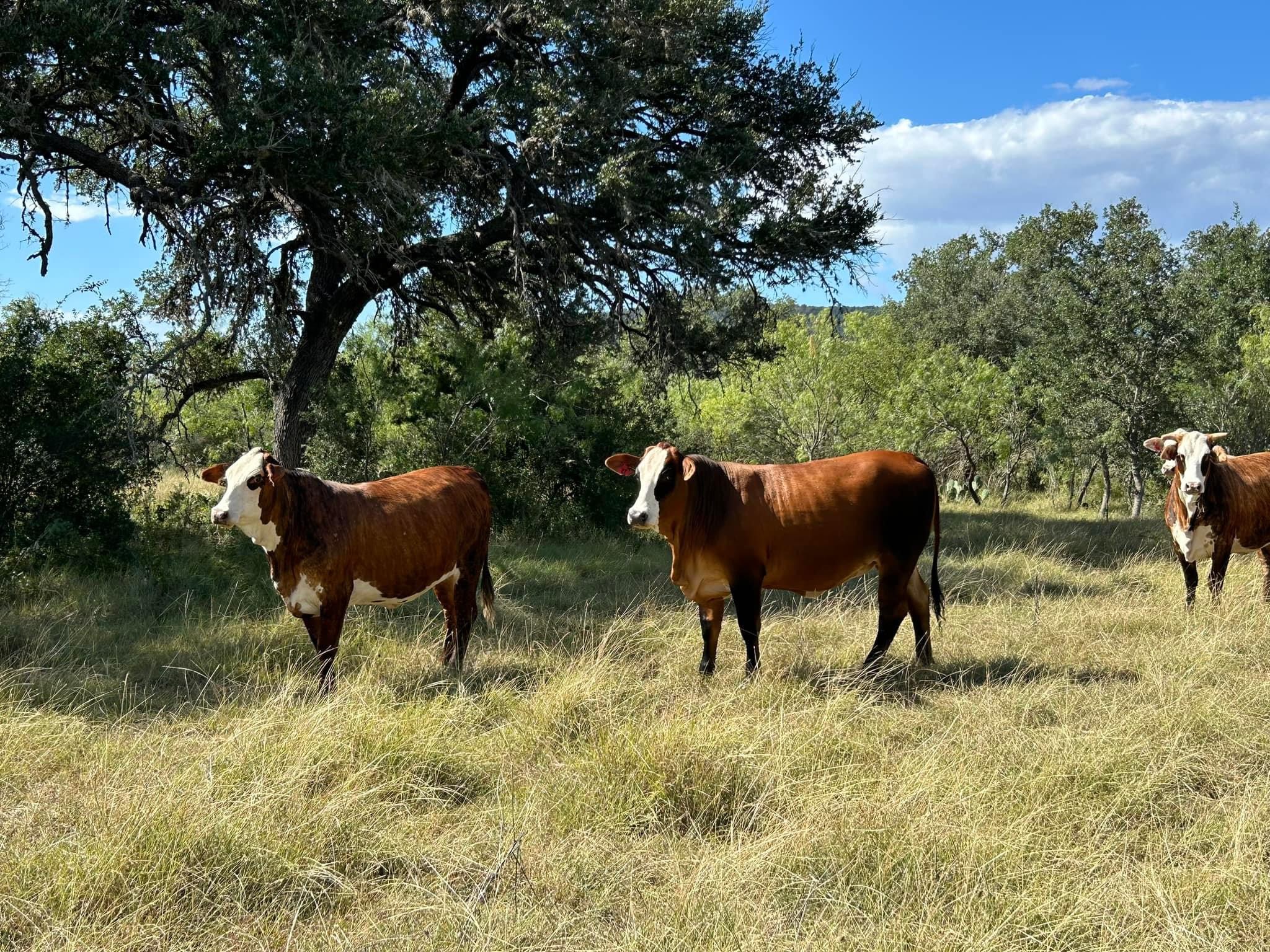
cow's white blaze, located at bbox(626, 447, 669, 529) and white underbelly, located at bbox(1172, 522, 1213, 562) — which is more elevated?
cow's white blaze, located at bbox(626, 447, 669, 529)

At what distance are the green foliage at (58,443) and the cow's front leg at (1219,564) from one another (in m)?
10.2

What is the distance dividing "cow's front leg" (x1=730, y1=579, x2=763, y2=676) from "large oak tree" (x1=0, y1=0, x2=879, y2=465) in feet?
19.6

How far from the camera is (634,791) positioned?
171 inches

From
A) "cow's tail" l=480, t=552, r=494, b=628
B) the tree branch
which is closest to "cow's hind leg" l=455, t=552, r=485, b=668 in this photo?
Result: "cow's tail" l=480, t=552, r=494, b=628

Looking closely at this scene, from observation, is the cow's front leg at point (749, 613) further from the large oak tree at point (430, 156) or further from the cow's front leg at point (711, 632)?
the large oak tree at point (430, 156)

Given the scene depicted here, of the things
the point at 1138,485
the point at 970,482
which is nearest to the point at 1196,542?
the point at 1138,485

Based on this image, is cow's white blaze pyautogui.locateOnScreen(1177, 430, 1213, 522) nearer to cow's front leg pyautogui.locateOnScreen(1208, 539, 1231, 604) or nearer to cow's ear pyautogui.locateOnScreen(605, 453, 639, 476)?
cow's front leg pyautogui.locateOnScreen(1208, 539, 1231, 604)

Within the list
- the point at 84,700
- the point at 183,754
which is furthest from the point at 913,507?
the point at 84,700

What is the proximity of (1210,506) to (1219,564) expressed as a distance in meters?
0.58

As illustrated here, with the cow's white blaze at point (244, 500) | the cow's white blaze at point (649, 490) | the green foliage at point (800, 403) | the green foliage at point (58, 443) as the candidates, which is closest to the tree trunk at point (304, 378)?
the green foliage at point (58, 443)

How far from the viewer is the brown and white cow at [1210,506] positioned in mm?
8523

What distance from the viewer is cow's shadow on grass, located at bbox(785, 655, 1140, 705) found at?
6188 millimetres

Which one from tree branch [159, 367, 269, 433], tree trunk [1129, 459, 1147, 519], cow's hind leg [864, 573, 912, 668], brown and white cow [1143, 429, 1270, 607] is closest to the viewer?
cow's hind leg [864, 573, 912, 668]

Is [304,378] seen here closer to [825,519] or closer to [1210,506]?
[825,519]
